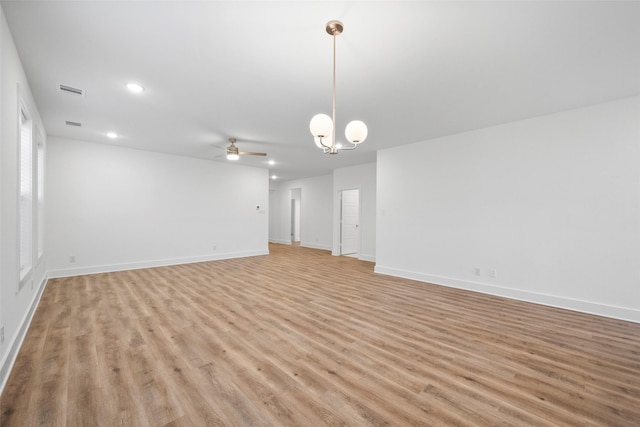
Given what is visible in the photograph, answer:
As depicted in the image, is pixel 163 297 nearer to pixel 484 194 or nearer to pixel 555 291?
pixel 484 194

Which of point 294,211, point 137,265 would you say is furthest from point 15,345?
point 294,211

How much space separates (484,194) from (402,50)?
312 centimetres

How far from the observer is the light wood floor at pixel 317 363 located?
1.66 meters

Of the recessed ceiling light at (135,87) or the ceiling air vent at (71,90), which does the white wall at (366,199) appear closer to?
the recessed ceiling light at (135,87)

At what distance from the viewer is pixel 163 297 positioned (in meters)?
3.89

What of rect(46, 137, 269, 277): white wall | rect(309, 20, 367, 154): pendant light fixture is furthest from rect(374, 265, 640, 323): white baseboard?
rect(46, 137, 269, 277): white wall

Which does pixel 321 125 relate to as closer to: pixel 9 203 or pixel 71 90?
pixel 9 203

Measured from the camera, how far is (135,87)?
118 inches

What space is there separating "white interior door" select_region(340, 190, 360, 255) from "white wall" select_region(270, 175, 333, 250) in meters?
0.90

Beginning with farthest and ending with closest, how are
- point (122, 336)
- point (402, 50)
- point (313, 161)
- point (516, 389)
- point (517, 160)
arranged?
point (313, 161), point (517, 160), point (122, 336), point (402, 50), point (516, 389)

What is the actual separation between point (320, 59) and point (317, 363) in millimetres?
2687

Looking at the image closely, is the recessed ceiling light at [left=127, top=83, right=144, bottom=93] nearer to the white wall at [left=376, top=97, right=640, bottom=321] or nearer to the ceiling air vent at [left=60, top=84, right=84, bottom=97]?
the ceiling air vent at [left=60, top=84, right=84, bottom=97]

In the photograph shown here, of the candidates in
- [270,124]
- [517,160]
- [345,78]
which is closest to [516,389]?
[345,78]

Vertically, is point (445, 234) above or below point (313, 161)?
below
